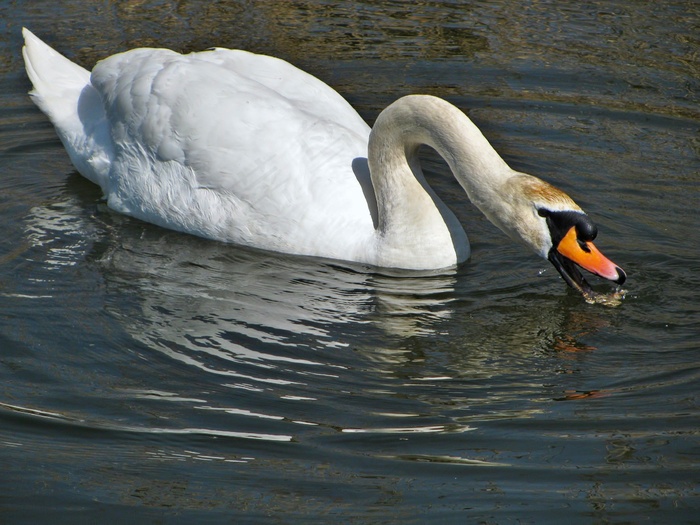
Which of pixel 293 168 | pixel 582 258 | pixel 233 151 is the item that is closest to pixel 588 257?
pixel 582 258

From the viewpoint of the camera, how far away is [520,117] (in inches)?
408

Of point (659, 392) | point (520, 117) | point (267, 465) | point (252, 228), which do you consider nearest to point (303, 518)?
point (267, 465)

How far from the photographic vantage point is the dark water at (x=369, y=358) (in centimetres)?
507

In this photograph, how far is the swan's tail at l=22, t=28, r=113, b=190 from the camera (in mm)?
8852

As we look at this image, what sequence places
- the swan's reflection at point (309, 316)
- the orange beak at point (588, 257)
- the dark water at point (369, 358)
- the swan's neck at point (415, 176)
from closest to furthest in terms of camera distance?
A: 1. the dark water at point (369, 358)
2. the swan's reflection at point (309, 316)
3. the orange beak at point (588, 257)
4. the swan's neck at point (415, 176)

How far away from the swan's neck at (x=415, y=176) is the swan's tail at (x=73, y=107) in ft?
7.81

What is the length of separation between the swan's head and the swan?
20 mm

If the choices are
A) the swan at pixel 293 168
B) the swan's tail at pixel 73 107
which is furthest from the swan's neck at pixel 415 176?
the swan's tail at pixel 73 107

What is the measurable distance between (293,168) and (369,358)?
1.85 meters

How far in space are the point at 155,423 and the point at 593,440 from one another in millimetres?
2175

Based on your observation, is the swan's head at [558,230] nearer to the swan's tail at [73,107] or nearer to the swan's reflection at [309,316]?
the swan's reflection at [309,316]

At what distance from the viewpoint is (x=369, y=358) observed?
20.9 ft

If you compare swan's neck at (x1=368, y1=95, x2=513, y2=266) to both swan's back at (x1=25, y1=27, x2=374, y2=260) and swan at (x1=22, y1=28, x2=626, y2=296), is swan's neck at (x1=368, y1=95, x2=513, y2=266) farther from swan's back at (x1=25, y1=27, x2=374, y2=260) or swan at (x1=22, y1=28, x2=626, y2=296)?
swan's back at (x1=25, y1=27, x2=374, y2=260)

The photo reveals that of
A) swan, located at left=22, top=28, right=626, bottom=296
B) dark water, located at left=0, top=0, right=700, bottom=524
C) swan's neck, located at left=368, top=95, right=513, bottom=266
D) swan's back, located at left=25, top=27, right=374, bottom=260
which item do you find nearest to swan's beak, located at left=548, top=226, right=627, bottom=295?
swan, located at left=22, top=28, right=626, bottom=296
